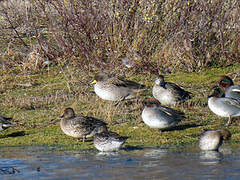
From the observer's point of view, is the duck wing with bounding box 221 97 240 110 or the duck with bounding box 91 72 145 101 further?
the duck with bounding box 91 72 145 101

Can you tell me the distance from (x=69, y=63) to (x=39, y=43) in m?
1.25

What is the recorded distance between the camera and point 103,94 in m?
13.7

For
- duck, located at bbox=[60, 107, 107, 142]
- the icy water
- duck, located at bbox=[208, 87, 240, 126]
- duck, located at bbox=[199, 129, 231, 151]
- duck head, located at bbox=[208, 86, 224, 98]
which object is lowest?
the icy water

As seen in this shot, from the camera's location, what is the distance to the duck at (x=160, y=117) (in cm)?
1093

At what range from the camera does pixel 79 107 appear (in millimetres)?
13664

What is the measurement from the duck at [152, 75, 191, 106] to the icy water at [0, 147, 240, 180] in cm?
346

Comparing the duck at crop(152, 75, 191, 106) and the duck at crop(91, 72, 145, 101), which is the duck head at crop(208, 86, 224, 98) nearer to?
the duck at crop(152, 75, 191, 106)

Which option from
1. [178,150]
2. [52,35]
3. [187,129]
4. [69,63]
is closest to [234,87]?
[187,129]

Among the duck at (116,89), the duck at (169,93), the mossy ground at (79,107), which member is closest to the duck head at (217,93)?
the mossy ground at (79,107)

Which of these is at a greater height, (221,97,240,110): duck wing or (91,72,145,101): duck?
(91,72,145,101): duck

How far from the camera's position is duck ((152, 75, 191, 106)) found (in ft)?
43.3

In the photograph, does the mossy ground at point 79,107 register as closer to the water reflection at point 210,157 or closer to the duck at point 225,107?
the duck at point 225,107

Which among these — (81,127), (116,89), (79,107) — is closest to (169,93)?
(116,89)

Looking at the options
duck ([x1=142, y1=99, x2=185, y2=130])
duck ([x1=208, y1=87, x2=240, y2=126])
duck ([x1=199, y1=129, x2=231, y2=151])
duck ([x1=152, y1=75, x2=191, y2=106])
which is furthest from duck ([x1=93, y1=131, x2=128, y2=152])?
duck ([x1=152, y1=75, x2=191, y2=106])
